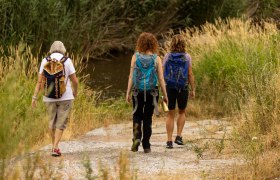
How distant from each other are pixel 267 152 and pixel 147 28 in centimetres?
2048

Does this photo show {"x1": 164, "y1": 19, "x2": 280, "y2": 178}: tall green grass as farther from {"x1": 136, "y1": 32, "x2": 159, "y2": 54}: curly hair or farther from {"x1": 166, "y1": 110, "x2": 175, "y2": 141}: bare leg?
{"x1": 136, "y1": 32, "x2": 159, "y2": 54}: curly hair

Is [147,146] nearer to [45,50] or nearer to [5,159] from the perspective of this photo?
[5,159]

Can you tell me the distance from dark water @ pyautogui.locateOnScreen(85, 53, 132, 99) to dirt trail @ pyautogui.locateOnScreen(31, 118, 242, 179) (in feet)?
25.5

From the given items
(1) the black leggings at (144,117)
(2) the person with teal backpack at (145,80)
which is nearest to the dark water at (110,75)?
(1) the black leggings at (144,117)

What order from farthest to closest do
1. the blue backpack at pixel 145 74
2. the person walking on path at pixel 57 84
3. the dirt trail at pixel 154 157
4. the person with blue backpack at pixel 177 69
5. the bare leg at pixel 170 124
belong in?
the bare leg at pixel 170 124 < the person with blue backpack at pixel 177 69 < the blue backpack at pixel 145 74 < the person walking on path at pixel 57 84 < the dirt trail at pixel 154 157

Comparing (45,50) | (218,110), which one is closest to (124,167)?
(218,110)

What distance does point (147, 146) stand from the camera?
8.81m

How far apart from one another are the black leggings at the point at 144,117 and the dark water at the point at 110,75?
9.75 meters

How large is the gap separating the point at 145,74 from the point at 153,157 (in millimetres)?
1044

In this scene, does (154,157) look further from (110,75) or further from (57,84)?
(110,75)

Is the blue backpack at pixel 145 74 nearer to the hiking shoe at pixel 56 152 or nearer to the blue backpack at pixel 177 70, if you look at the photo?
the blue backpack at pixel 177 70

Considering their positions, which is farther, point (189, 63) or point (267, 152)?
point (189, 63)

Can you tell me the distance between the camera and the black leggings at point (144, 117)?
852cm

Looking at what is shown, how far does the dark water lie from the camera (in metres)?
20.0
